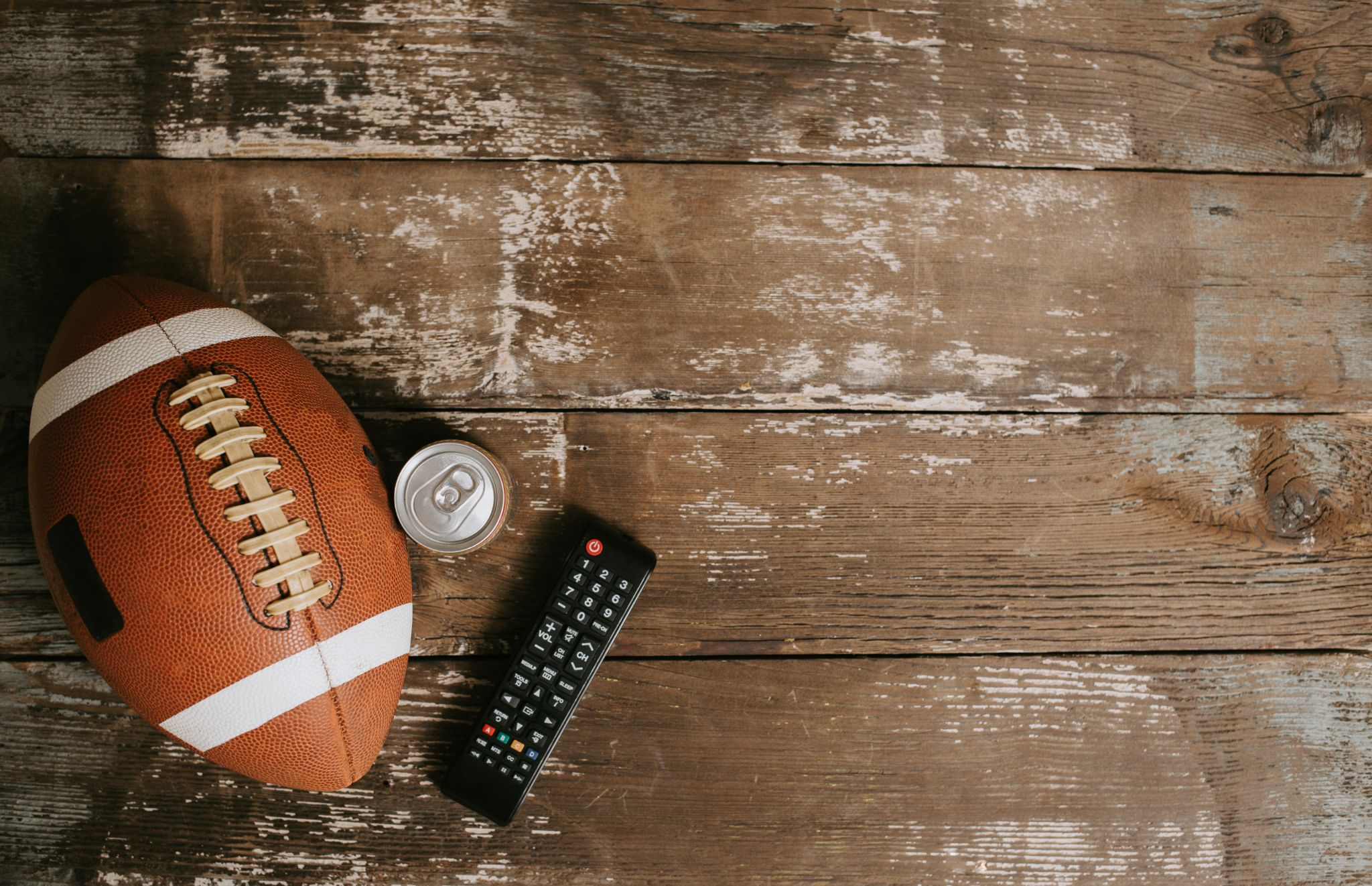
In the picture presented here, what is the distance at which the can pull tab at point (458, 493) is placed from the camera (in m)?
0.74

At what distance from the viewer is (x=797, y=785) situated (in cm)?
81

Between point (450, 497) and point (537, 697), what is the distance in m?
0.22

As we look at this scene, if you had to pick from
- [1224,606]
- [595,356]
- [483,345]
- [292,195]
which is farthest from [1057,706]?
[292,195]

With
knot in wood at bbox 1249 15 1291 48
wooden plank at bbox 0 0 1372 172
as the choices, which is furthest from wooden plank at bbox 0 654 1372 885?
knot in wood at bbox 1249 15 1291 48

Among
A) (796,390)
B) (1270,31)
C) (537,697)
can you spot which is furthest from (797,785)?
(1270,31)

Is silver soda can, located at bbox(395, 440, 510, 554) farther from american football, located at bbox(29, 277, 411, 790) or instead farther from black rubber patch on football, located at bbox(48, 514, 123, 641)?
black rubber patch on football, located at bbox(48, 514, 123, 641)

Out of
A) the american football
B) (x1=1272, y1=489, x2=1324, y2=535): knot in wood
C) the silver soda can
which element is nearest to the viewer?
the american football

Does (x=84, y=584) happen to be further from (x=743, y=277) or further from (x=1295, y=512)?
(x=1295, y=512)

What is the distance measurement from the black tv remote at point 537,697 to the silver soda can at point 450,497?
97mm

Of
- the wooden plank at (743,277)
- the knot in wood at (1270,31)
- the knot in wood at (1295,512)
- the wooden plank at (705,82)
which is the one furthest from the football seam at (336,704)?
the knot in wood at (1270,31)

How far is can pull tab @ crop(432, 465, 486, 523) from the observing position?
0.74 metres

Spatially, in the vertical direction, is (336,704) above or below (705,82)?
below

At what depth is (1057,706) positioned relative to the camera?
827 millimetres

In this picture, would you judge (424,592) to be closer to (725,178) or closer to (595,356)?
(595,356)
